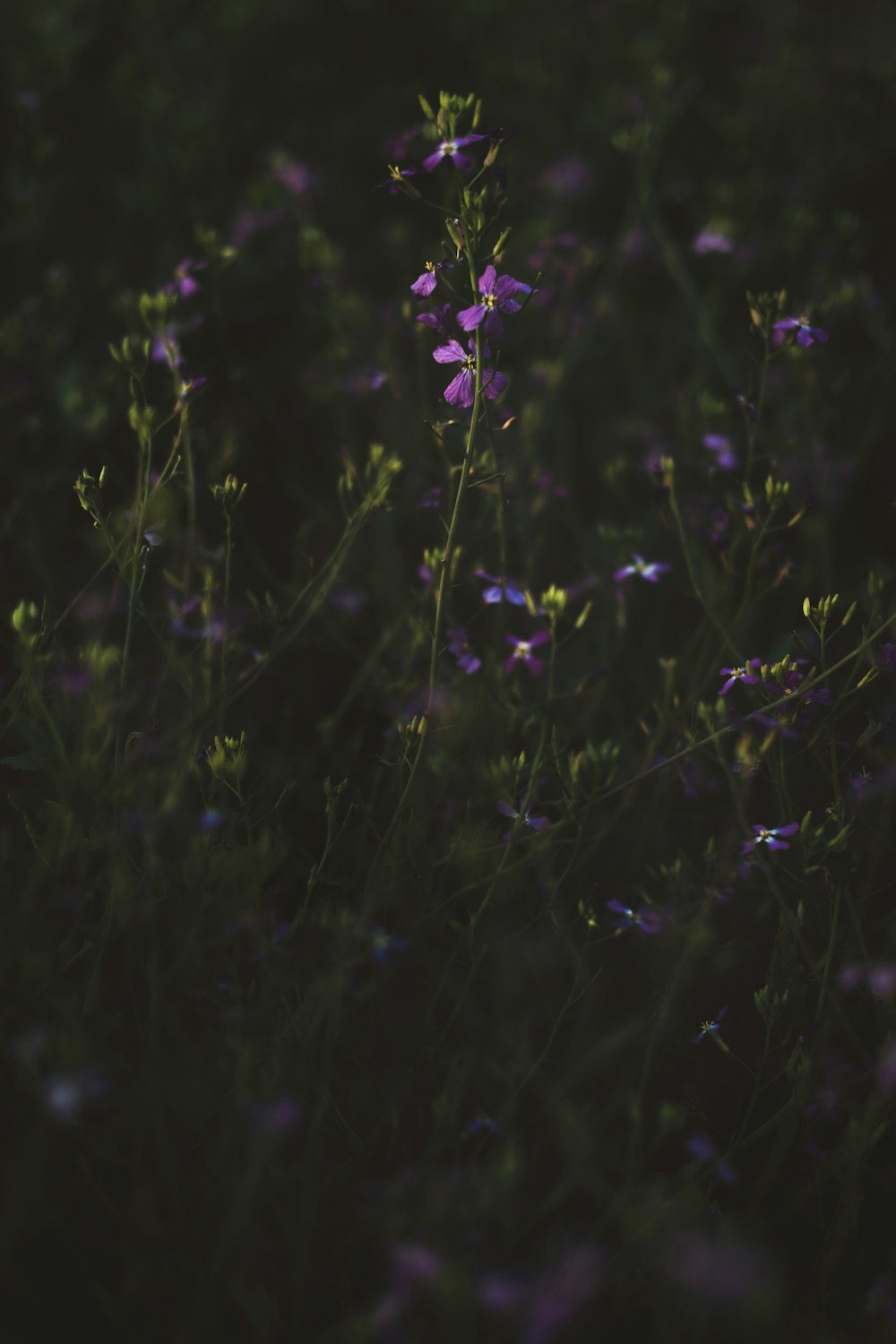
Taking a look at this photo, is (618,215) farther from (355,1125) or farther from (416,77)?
(355,1125)

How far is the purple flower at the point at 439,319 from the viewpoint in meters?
1.87

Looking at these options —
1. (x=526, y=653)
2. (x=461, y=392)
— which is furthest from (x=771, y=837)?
(x=461, y=392)

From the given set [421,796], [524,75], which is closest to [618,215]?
[524,75]

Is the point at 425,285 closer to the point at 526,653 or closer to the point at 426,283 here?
the point at 426,283

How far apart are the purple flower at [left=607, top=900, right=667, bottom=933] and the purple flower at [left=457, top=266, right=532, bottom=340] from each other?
1.14 meters

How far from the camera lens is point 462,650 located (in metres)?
2.44

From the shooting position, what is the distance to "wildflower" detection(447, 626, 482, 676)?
91.4 inches

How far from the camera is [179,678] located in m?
1.99

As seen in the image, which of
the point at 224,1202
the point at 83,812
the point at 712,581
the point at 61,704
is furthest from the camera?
the point at 712,581

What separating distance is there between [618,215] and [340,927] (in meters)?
3.98

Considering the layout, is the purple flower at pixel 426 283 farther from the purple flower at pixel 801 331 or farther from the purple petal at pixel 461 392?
the purple flower at pixel 801 331

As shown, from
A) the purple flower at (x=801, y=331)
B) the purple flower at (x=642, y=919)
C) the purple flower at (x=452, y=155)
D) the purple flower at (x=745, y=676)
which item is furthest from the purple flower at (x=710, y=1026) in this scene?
the purple flower at (x=452, y=155)

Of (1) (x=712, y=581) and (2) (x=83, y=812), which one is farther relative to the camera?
(1) (x=712, y=581)

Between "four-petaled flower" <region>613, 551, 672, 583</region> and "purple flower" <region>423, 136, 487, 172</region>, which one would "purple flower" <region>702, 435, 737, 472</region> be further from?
"purple flower" <region>423, 136, 487, 172</region>
